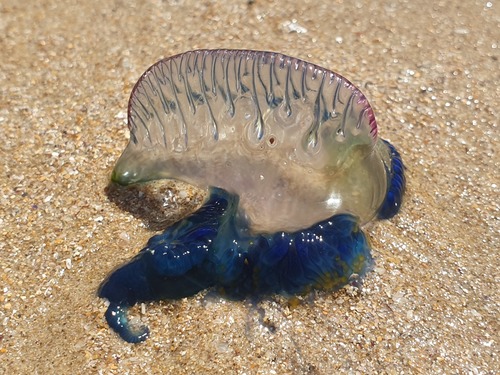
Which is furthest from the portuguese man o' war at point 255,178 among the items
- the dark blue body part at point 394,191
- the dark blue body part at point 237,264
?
the dark blue body part at point 394,191

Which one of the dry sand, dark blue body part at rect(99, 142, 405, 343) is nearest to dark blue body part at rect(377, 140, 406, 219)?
the dry sand

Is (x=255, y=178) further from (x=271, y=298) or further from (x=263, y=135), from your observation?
(x=271, y=298)

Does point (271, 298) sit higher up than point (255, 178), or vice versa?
point (255, 178)

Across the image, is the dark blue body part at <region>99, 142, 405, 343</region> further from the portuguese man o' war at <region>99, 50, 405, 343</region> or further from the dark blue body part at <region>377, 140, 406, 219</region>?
the dark blue body part at <region>377, 140, 406, 219</region>

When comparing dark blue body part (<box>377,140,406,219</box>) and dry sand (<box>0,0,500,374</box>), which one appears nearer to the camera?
dry sand (<box>0,0,500,374</box>)

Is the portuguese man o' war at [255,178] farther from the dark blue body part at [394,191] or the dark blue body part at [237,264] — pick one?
the dark blue body part at [394,191]

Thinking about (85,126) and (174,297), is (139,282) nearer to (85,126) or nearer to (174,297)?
(174,297)

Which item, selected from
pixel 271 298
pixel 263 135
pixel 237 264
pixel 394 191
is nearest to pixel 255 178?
pixel 263 135
